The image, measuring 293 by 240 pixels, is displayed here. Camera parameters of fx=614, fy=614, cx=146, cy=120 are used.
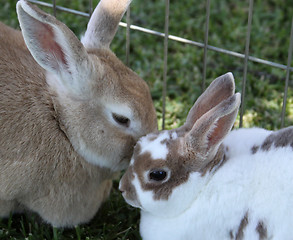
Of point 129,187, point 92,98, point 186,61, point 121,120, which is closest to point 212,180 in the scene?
point 129,187

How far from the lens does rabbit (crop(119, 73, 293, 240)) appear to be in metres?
2.25

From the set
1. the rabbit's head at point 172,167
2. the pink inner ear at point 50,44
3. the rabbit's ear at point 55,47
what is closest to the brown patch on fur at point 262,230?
the rabbit's head at point 172,167

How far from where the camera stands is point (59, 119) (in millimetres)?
2545

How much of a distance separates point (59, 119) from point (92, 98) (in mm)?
170

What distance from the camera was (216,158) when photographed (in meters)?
2.39

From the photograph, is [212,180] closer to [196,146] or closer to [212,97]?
[196,146]

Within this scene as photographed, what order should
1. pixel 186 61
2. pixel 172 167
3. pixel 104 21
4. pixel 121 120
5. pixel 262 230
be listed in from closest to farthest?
pixel 262 230
pixel 172 167
pixel 121 120
pixel 104 21
pixel 186 61

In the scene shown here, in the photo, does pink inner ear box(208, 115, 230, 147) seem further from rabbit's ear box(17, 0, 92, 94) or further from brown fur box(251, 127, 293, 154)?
rabbit's ear box(17, 0, 92, 94)

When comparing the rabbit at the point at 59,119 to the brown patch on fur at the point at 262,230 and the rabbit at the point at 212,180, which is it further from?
the brown patch on fur at the point at 262,230

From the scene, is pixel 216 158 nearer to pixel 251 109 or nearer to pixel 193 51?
pixel 251 109

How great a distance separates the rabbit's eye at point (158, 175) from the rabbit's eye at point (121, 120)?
256 millimetres

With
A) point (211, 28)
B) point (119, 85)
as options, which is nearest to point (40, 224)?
point (119, 85)

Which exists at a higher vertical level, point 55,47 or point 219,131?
point 55,47

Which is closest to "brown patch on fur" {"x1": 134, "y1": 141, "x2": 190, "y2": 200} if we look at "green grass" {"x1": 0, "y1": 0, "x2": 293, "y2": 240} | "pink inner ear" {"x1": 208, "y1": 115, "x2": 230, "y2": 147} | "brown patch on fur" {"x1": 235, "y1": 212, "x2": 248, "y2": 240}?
"pink inner ear" {"x1": 208, "y1": 115, "x2": 230, "y2": 147}
